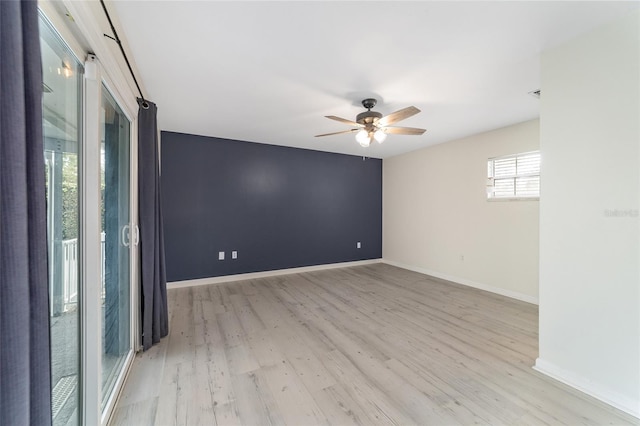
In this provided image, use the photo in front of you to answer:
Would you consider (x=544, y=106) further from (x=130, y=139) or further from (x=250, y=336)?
(x=130, y=139)

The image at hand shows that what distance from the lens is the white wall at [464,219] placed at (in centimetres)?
351

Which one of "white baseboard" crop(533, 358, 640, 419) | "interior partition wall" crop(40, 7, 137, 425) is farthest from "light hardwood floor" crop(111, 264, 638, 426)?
"interior partition wall" crop(40, 7, 137, 425)

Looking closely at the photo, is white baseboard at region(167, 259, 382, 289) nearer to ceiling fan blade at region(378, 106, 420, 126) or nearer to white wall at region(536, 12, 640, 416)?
ceiling fan blade at region(378, 106, 420, 126)

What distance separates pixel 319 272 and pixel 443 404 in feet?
11.5

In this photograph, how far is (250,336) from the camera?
8.29 feet

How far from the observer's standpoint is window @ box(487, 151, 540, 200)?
3.46 metres

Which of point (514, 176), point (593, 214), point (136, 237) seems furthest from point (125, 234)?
point (514, 176)

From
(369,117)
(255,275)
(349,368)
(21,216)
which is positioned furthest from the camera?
(255,275)

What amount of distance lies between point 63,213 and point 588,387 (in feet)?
10.7

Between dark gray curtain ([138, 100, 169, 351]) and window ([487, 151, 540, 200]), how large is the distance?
14.3 ft

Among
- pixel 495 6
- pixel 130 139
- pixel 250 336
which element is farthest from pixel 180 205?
pixel 495 6

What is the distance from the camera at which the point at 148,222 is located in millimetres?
2240

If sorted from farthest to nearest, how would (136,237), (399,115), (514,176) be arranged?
(514,176), (399,115), (136,237)

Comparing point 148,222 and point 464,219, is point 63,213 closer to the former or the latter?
point 148,222
